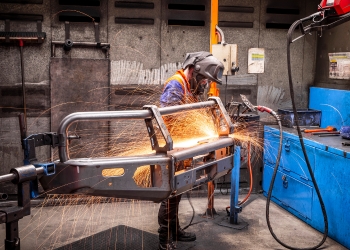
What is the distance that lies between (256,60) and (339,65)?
1176 millimetres

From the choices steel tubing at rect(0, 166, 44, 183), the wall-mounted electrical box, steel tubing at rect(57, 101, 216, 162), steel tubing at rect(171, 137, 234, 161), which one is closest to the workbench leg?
the wall-mounted electrical box

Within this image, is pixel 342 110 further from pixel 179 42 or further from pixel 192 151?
pixel 192 151

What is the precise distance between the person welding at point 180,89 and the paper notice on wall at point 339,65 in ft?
7.32

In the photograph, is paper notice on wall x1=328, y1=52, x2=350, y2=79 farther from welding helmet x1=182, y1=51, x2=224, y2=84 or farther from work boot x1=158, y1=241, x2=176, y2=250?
work boot x1=158, y1=241, x2=176, y2=250

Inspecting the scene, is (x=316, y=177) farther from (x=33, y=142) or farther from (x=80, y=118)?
(x=33, y=142)

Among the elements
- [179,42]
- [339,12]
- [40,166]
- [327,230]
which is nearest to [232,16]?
[179,42]

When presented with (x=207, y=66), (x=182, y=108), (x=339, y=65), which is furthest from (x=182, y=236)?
(x=339, y=65)

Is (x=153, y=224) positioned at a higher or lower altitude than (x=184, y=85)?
lower

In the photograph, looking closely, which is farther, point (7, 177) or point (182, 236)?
point (182, 236)

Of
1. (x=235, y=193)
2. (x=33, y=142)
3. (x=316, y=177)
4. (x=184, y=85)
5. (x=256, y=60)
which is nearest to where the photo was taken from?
(x=33, y=142)

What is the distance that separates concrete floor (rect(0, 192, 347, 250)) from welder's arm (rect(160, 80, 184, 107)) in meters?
1.49

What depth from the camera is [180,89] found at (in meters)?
4.00

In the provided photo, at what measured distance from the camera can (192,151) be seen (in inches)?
104

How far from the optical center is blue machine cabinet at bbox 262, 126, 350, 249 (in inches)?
169
